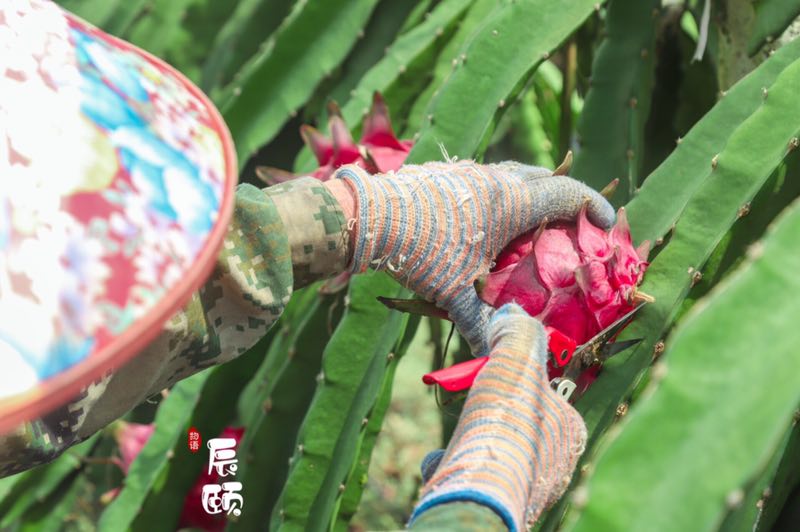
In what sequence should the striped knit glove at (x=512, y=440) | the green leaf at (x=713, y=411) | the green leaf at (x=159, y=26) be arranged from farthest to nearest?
the green leaf at (x=159, y=26)
the striped knit glove at (x=512, y=440)
the green leaf at (x=713, y=411)

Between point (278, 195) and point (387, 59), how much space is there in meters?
0.75

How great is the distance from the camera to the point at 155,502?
68.7 inches

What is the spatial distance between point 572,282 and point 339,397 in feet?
1.52

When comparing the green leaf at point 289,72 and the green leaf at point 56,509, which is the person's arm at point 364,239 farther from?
the green leaf at point 56,509

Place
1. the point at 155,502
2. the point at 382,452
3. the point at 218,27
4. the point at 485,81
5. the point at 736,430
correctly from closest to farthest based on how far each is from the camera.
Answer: the point at 736,430
the point at 485,81
the point at 155,502
the point at 218,27
the point at 382,452

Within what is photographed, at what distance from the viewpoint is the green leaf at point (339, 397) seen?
1.50m

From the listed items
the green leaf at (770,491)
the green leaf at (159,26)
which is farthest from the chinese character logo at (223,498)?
the green leaf at (159,26)

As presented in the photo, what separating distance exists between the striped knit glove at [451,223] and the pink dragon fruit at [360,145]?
1.09 ft

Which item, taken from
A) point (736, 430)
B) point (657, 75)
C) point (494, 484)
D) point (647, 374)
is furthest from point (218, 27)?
point (736, 430)

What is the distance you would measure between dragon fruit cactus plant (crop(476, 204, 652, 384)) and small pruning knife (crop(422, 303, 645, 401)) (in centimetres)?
1

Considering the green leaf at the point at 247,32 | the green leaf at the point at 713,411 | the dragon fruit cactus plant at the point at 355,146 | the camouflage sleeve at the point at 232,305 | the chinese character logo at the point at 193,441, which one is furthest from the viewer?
the green leaf at the point at 247,32

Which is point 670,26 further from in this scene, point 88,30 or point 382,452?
point 382,452

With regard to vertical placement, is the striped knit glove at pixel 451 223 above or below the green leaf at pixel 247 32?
above

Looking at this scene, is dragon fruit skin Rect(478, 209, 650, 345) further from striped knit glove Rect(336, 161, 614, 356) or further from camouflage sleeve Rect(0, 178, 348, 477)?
camouflage sleeve Rect(0, 178, 348, 477)
